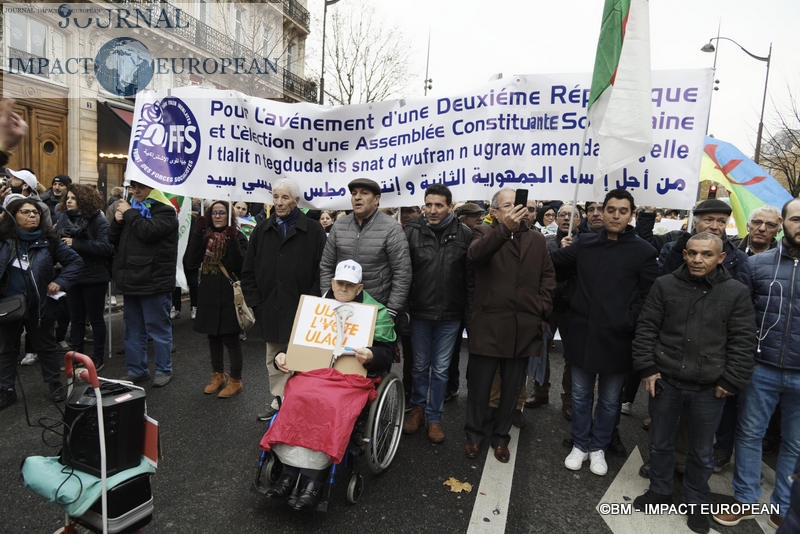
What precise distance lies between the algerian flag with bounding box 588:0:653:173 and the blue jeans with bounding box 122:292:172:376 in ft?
14.7

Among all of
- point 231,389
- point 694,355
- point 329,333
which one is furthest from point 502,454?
point 231,389

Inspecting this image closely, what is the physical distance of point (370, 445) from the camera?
2.94 metres

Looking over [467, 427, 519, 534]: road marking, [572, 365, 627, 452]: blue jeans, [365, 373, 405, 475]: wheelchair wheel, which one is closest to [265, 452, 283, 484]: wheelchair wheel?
[365, 373, 405, 475]: wheelchair wheel

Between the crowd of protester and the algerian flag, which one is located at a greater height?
the algerian flag

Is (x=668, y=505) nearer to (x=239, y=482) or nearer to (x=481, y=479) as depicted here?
(x=481, y=479)

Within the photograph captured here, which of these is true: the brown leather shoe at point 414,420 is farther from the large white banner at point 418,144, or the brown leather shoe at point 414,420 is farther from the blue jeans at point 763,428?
the blue jeans at point 763,428

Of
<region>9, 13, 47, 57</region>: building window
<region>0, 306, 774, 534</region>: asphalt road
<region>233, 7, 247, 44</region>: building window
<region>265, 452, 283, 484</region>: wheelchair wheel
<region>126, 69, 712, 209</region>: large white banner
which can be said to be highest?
<region>233, 7, 247, 44</region>: building window

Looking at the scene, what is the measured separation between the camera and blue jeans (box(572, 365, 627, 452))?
11.8 ft

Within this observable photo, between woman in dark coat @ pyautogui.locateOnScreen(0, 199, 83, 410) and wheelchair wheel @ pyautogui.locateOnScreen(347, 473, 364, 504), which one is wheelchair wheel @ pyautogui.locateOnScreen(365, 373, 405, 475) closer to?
wheelchair wheel @ pyautogui.locateOnScreen(347, 473, 364, 504)

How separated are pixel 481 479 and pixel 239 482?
5.53 feet

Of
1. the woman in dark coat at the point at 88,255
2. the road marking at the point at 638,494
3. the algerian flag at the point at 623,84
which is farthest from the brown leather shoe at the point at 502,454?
the woman in dark coat at the point at 88,255

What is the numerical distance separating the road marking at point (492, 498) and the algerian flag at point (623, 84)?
2.48 metres

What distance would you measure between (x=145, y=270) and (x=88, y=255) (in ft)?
2.82

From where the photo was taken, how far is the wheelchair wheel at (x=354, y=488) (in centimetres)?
295
